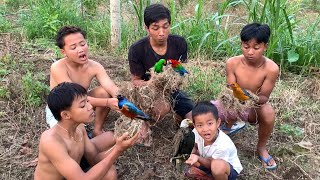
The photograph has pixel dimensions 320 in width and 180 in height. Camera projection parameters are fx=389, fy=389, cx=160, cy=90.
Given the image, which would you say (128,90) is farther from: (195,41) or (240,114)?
(195,41)

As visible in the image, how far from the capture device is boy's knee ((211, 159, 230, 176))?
248 cm

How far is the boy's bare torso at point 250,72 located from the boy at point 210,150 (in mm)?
549

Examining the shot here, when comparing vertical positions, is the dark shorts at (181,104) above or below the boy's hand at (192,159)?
above

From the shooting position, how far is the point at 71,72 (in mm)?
2990

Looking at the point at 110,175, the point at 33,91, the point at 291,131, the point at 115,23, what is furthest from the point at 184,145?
the point at 115,23

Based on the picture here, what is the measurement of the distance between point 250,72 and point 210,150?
74 cm

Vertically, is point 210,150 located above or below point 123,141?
below

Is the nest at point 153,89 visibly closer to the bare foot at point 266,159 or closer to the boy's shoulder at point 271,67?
the boy's shoulder at point 271,67

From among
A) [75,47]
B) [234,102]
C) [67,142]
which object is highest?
[75,47]

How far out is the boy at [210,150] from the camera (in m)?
2.49

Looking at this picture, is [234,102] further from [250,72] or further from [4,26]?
[4,26]

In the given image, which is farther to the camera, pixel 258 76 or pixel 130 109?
pixel 258 76

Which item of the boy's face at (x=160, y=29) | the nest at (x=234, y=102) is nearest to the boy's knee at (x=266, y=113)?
the nest at (x=234, y=102)

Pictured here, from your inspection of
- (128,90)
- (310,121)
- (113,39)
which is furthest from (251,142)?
(113,39)
